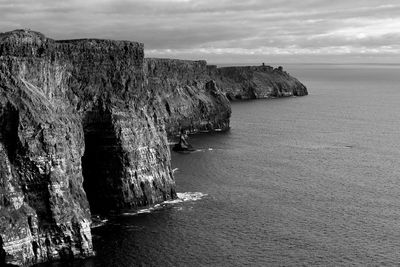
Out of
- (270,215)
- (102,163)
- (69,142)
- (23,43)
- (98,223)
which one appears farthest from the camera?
(270,215)

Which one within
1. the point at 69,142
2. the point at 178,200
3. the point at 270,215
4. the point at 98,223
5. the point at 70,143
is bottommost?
the point at 270,215

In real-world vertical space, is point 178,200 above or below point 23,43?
below

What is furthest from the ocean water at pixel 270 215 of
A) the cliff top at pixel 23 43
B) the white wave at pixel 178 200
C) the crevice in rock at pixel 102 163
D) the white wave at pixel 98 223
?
the cliff top at pixel 23 43

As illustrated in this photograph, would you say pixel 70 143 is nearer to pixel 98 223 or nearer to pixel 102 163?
pixel 102 163

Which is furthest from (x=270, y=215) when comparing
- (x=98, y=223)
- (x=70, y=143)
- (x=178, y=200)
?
A: (x=70, y=143)

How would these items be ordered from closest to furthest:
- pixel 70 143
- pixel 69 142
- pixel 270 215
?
1. pixel 69 142
2. pixel 70 143
3. pixel 270 215

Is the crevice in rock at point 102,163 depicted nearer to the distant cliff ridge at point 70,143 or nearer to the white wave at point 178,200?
the distant cliff ridge at point 70,143
